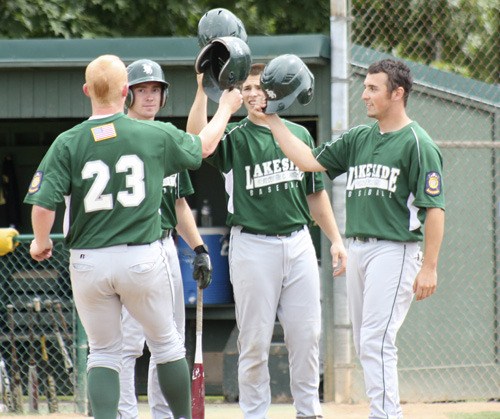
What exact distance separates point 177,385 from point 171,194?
4.25ft

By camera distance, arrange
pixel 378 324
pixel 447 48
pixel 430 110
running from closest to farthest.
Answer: pixel 378 324 < pixel 430 110 < pixel 447 48

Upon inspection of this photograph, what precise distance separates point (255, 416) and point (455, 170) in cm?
307

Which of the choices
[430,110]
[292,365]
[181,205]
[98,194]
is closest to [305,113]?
[430,110]

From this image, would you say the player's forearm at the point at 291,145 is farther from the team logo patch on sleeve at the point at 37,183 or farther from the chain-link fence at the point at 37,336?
the chain-link fence at the point at 37,336

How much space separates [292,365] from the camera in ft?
18.8

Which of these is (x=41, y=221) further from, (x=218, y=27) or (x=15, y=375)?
(x=15, y=375)

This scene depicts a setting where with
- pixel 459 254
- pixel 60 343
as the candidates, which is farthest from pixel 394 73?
pixel 60 343

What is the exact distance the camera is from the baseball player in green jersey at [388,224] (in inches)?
201

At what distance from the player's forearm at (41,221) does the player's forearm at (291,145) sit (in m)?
1.33

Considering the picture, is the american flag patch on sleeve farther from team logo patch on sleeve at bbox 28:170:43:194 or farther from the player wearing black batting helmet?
the player wearing black batting helmet

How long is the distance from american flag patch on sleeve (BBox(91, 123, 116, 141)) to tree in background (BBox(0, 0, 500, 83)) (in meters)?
5.86

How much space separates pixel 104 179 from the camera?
15.4 feet

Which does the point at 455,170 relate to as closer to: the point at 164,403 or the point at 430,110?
the point at 430,110

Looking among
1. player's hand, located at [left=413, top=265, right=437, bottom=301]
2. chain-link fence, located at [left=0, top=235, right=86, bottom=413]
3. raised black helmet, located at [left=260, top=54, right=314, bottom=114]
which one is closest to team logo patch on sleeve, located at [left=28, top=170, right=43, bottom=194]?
raised black helmet, located at [left=260, top=54, right=314, bottom=114]
